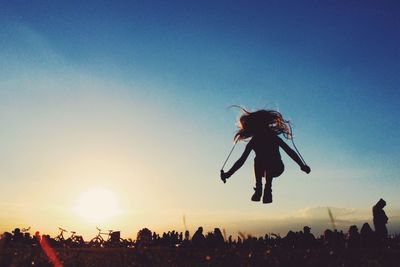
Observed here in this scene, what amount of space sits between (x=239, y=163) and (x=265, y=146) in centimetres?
76

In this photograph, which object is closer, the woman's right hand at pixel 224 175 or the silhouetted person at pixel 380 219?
the woman's right hand at pixel 224 175

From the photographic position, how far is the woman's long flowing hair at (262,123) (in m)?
10.2

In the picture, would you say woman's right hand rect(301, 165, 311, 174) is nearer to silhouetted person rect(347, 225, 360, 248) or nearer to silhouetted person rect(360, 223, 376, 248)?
silhouetted person rect(347, 225, 360, 248)

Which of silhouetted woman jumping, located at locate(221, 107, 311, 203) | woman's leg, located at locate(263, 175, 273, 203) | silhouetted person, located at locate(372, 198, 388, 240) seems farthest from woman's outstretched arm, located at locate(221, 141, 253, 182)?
silhouetted person, located at locate(372, 198, 388, 240)

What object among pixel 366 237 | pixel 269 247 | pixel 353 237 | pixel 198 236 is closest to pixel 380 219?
pixel 366 237

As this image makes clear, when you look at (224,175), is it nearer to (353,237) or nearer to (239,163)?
(239,163)

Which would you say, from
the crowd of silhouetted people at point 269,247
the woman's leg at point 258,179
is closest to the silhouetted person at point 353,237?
the crowd of silhouetted people at point 269,247

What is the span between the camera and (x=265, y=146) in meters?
9.91

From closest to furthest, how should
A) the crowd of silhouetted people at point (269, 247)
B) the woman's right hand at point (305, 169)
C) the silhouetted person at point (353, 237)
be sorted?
the crowd of silhouetted people at point (269, 247), the woman's right hand at point (305, 169), the silhouetted person at point (353, 237)

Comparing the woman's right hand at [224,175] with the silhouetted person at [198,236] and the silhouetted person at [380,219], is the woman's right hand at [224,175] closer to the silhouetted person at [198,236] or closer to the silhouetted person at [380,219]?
the silhouetted person at [198,236]

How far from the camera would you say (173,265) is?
495 centimetres

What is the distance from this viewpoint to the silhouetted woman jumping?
32.0 feet

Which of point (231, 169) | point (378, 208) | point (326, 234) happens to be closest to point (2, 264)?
point (231, 169)

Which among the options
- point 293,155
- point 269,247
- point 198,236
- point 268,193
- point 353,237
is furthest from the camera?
point 198,236
